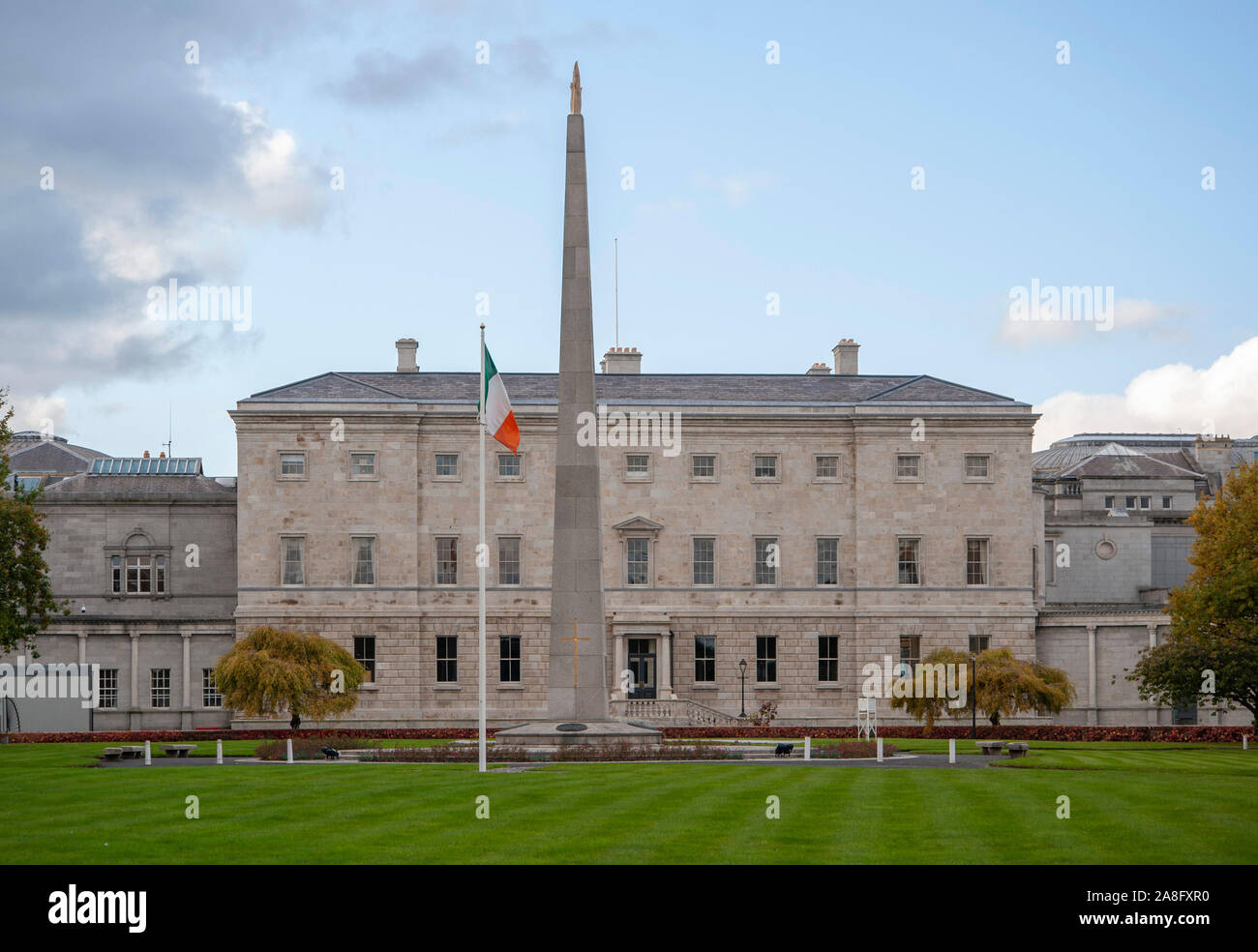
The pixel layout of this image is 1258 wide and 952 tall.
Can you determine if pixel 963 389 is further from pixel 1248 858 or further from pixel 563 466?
pixel 1248 858

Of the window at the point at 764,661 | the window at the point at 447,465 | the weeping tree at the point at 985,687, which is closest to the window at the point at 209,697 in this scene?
the window at the point at 447,465

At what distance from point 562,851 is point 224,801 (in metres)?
8.25

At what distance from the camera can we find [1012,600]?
67438 mm

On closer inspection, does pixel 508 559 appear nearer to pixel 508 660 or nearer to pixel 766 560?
pixel 508 660

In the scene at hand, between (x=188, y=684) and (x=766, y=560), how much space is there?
25121 millimetres

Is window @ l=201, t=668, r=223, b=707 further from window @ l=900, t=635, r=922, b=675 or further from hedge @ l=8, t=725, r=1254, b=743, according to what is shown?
window @ l=900, t=635, r=922, b=675

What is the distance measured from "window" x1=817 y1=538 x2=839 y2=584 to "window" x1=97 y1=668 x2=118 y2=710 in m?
30.3

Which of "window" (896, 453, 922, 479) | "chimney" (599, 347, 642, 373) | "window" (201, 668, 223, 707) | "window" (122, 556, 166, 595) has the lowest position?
"window" (201, 668, 223, 707)

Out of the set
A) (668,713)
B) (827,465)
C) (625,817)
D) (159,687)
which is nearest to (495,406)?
(625,817)

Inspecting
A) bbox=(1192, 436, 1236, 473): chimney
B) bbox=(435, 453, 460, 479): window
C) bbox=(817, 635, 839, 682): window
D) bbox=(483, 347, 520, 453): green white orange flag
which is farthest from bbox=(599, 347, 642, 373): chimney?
bbox=(1192, 436, 1236, 473): chimney

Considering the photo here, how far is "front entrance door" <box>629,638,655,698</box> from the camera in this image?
66375 millimetres

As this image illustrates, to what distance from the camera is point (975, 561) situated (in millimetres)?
67875
